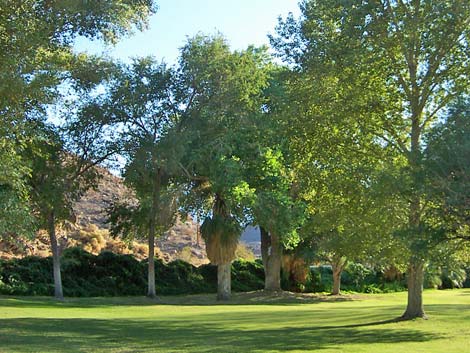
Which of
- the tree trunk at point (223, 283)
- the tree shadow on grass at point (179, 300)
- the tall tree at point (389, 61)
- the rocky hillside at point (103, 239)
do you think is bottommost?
the tree shadow on grass at point (179, 300)

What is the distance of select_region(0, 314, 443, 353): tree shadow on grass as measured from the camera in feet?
48.5

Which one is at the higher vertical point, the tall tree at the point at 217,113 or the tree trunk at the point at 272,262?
the tall tree at the point at 217,113

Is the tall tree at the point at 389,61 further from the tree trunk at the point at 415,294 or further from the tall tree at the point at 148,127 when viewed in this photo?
the tall tree at the point at 148,127

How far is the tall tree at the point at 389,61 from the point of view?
63.7 ft

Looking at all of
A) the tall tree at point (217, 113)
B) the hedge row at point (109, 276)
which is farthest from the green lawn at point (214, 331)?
the tall tree at point (217, 113)

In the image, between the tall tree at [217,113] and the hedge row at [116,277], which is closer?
the tall tree at [217,113]

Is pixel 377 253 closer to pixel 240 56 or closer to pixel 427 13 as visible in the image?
pixel 427 13

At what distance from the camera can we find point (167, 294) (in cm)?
4019

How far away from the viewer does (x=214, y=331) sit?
1883cm

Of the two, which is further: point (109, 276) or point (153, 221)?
point (109, 276)

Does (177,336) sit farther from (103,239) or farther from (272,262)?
(103,239)

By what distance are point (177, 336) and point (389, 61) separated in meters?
10.5

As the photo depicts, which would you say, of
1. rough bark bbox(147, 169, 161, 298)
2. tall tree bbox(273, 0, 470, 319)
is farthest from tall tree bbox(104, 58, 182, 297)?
tall tree bbox(273, 0, 470, 319)

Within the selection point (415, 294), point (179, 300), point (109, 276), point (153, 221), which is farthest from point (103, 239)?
point (415, 294)
